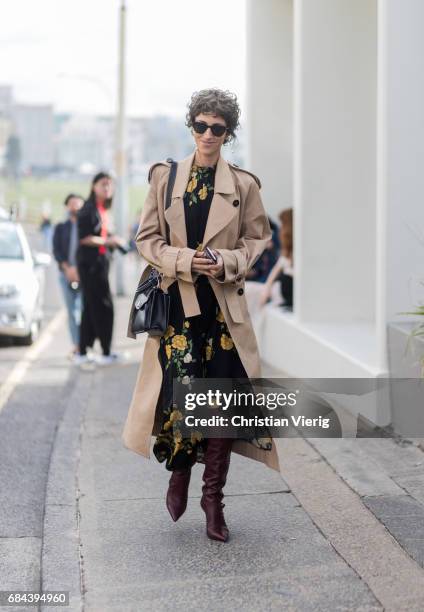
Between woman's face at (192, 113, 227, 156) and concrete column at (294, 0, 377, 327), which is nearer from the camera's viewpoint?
woman's face at (192, 113, 227, 156)

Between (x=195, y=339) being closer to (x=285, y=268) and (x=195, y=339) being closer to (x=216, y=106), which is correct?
(x=216, y=106)

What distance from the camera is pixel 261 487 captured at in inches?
229

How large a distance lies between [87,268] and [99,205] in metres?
0.62

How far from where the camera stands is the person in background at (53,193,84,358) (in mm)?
11266

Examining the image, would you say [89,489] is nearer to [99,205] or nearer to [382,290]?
[382,290]

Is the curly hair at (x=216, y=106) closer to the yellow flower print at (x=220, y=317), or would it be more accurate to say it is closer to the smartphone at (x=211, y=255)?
the smartphone at (x=211, y=255)

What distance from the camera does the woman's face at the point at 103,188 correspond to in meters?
10.2

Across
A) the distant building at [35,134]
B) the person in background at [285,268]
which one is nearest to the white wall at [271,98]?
the person in background at [285,268]

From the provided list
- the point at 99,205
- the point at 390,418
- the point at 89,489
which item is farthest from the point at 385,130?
the point at 99,205

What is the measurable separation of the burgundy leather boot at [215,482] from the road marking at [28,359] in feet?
13.3

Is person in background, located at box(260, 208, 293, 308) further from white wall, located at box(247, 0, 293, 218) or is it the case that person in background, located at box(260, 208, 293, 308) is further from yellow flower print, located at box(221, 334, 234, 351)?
yellow flower print, located at box(221, 334, 234, 351)

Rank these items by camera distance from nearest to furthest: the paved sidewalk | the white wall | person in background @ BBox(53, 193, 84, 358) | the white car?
the paved sidewalk < person in background @ BBox(53, 193, 84, 358) < the white wall < the white car

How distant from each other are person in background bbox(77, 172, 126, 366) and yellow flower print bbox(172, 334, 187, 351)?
560cm

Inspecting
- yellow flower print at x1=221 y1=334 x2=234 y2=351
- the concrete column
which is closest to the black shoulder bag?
yellow flower print at x1=221 y1=334 x2=234 y2=351
